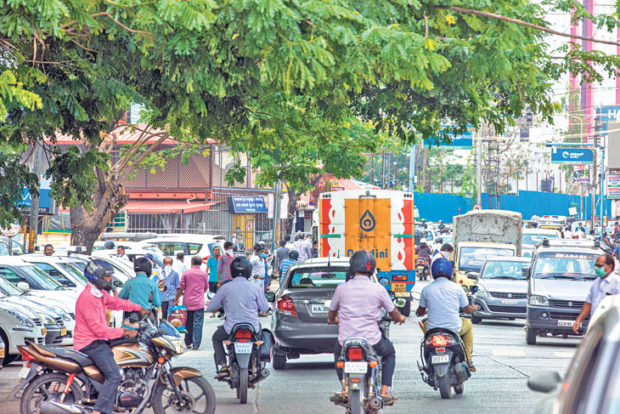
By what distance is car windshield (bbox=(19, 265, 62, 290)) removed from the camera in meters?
19.2

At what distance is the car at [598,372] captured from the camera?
Answer: 3688 millimetres

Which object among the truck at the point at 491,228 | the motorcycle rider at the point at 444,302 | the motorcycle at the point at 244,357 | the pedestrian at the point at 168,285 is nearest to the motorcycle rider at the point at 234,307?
the motorcycle at the point at 244,357

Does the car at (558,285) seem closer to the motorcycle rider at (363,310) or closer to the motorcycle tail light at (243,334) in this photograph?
the motorcycle tail light at (243,334)

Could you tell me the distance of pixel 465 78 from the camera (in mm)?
10859

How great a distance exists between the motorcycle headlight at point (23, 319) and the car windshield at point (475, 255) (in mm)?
16767

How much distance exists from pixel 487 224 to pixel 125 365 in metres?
29.4

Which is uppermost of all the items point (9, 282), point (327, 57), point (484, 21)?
point (484, 21)

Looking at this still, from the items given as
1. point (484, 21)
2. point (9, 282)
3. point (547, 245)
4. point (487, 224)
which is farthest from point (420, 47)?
point (487, 224)

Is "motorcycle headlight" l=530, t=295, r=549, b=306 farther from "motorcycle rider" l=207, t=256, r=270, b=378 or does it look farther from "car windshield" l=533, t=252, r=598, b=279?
"motorcycle rider" l=207, t=256, r=270, b=378

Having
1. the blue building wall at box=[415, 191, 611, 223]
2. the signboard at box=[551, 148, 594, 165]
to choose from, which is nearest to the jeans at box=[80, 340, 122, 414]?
the signboard at box=[551, 148, 594, 165]

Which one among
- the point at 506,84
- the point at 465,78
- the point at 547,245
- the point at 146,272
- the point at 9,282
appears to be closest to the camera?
the point at 465,78

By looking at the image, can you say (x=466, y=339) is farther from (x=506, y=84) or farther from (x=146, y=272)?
(x=146, y=272)

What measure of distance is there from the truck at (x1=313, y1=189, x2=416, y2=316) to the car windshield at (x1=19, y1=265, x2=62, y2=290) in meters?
7.78

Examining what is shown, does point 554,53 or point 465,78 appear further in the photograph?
point 554,53
